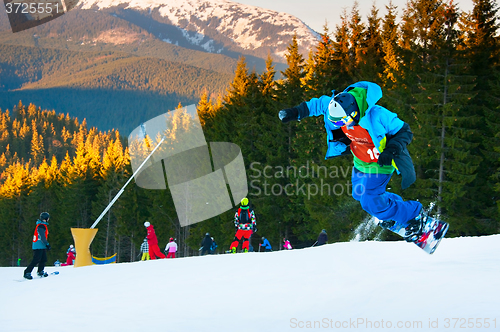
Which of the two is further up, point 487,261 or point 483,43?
point 483,43

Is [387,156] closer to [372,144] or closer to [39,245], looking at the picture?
[372,144]

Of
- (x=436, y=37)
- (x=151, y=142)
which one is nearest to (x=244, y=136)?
(x=436, y=37)

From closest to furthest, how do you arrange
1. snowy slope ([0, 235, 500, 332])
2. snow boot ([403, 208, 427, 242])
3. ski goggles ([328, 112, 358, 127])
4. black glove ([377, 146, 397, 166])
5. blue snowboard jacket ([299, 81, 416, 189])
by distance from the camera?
snowy slope ([0, 235, 500, 332])
black glove ([377, 146, 397, 166])
blue snowboard jacket ([299, 81, 416, 189])
ski goggles ([328, 112, 358, 127])
snow boot ([403, 208, 427, 242])

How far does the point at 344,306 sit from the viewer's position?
3.76 m

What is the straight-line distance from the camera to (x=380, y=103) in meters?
20.3

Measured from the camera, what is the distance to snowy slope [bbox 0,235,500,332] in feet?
11.4

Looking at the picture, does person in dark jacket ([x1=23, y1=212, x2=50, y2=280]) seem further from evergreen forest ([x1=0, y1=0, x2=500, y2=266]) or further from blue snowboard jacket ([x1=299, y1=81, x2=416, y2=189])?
evergreen forest ([x1=0, y1=0, x2=500, y2=266])

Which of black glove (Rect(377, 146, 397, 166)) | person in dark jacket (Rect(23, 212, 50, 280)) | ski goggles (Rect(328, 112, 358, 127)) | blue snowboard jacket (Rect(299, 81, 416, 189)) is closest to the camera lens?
black glove (Rect(377, 146, 397, 166))

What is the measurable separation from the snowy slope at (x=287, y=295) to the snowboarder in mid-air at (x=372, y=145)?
1.89 ft

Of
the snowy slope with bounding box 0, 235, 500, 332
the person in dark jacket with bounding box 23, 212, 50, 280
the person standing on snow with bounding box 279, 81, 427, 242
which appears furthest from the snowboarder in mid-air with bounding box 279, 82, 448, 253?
the person in dark jacket with bounding box 23, 212, 50, 280

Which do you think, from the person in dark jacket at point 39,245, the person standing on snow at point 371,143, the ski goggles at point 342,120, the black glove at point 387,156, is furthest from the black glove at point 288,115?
the person in dark jacket at point 39,245

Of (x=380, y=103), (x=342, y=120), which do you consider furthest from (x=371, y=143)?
(x=380, y=103)

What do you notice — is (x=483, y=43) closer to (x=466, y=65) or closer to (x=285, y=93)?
(x=466, y=65)

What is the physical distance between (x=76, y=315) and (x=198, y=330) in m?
1.46
